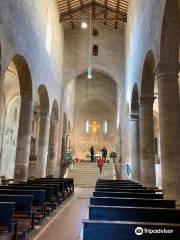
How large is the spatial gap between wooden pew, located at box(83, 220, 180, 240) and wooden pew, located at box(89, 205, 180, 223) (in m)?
1.21

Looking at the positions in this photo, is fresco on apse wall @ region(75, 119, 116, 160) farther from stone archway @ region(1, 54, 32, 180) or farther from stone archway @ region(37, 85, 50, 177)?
stone archway @ region(1, 54, 32, 180)

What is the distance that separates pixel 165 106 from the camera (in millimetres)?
7996

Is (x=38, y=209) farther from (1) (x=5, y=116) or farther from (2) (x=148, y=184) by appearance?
(1) (x=5, y=116)

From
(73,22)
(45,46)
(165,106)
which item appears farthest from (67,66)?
(165,106)

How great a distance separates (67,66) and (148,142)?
44.6 ft

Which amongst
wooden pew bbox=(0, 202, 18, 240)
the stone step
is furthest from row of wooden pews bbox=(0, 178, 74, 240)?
the stone step

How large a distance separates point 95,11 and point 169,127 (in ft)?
57.4

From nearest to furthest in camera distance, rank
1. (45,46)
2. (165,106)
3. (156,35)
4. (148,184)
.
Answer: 1. (165,106)
2. (156,35)
3. (148,184)
4. (45,46)

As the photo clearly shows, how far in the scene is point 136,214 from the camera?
362 cm

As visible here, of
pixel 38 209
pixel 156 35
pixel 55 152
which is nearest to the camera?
pixel 38 209

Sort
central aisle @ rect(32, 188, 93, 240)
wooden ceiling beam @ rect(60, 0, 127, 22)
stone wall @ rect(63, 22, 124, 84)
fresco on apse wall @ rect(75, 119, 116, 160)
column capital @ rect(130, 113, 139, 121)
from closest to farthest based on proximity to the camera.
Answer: central aisle @ rect(32, 188, 93, 240)
column capital @ rect(130, 113, 139, 121)
wooden ceiling beam @ rect(60, 0, 127, 22)
stone wall @ rect(63, 22, 124, 84)
fresco on apse wall @ rect(75, 119, 116, 160)

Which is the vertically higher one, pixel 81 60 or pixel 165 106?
pixel 81 60

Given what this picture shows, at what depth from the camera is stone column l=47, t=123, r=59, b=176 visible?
65.6 ft

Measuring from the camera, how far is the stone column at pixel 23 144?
12.6m
